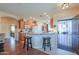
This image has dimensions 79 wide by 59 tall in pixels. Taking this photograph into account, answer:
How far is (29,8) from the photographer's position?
292cm

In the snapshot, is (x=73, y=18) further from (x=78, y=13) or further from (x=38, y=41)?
(x=38, y=41)

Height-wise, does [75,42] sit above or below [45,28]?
below

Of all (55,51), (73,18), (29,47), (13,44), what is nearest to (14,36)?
(13,44)

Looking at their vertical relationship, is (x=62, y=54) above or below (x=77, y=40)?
below

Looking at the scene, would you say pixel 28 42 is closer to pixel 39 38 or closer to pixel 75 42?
pixel 39 38

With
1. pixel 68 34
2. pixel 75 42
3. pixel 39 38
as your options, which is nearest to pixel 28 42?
pixel 39 38

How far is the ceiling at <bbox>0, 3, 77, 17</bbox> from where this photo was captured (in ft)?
9.52

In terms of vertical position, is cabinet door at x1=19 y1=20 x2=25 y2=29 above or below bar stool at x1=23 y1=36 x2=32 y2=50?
above

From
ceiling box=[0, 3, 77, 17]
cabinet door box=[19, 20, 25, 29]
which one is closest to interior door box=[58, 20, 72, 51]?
ceiling box=[0, 3, 77, 17]

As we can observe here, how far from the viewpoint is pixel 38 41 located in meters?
2.96

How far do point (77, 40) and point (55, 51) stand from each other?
0.52m

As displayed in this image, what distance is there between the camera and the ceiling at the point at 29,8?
9.52ft

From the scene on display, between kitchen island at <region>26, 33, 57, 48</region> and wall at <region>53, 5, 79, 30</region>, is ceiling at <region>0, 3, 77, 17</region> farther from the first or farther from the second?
kitchen island at <region>26, 33, 57, 48</region>

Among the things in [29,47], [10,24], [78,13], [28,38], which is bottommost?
[29,47]
